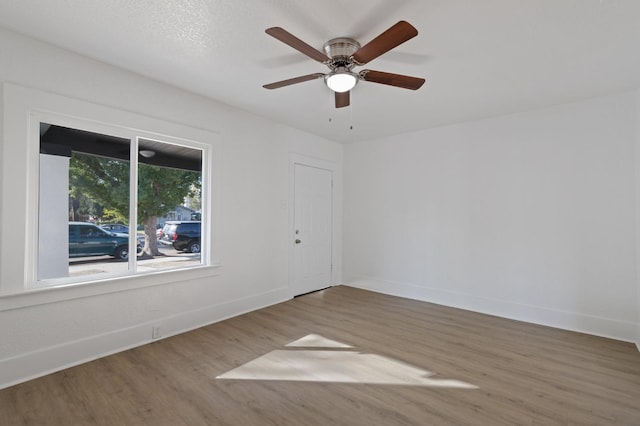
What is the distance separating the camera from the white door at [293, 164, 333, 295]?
4.86 metres

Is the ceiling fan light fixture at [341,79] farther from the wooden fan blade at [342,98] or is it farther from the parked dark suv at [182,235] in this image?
the parked dark suv at [182,235]

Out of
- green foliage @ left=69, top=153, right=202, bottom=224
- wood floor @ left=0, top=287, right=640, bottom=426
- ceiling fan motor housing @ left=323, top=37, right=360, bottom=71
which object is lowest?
wood floor @ left=0, top=287, right=640, bottom=426

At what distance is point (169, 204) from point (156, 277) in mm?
804

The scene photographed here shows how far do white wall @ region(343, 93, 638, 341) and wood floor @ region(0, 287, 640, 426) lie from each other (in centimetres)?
51

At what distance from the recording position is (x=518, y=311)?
3.86 metres

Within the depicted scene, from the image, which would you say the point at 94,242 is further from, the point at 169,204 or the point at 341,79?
the point at 341,79

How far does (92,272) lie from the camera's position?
2760mm

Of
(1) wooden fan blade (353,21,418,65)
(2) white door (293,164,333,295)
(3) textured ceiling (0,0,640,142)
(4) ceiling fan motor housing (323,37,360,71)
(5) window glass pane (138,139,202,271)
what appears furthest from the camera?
(2) white door (293,164,333,295)

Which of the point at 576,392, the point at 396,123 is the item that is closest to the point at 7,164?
the point at 396,123

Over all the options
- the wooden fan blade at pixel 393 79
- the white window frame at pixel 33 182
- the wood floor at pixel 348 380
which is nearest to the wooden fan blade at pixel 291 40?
the wooden fan blade at pixel 393 79

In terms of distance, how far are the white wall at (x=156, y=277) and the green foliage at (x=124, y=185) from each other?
0.37 metres

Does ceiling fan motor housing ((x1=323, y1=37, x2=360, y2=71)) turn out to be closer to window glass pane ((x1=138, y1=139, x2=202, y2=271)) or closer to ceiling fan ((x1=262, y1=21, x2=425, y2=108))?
ceiling fan ((x1=262, y1=21, x2=425, y2=108))

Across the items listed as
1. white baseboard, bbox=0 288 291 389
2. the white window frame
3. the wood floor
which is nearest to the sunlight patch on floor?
the wood floor

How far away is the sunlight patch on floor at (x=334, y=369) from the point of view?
2430 millimetres
